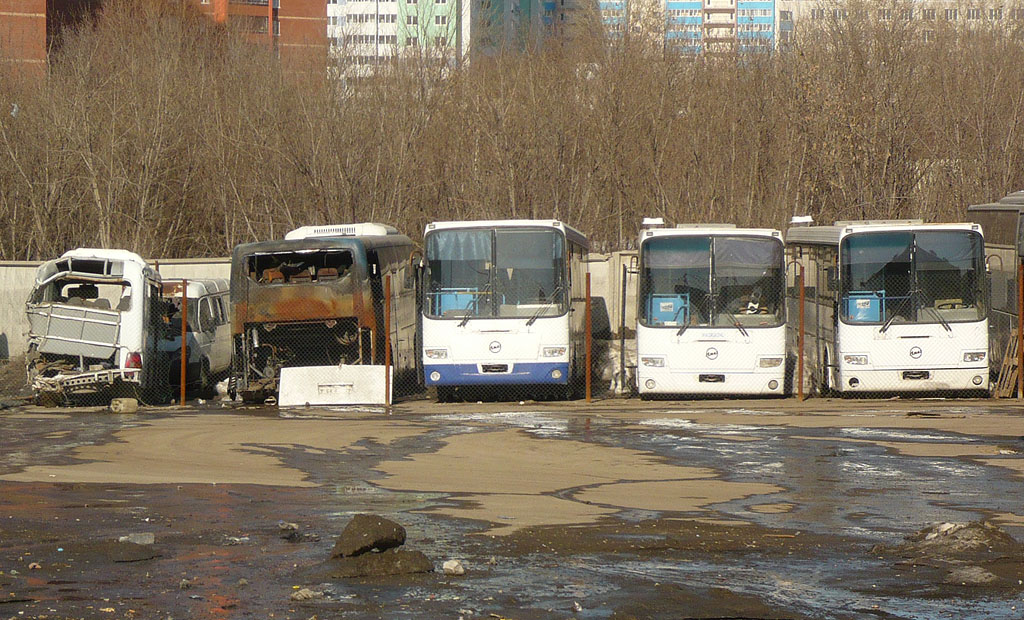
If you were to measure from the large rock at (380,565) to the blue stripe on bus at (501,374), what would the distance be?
12.5 metres

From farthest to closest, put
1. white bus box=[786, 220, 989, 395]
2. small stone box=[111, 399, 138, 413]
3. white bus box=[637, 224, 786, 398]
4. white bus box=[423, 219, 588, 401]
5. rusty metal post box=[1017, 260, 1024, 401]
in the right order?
1. white bus box=[423, 219, 588, 401]
2. small stone box=[111, 399, 138, 413]
3. rusty metal post box=[1017, 260, 1024, 401]
4. white bus box=[637, 224, 786, 398]
5. white bus box=[786, 220, 989, 395]

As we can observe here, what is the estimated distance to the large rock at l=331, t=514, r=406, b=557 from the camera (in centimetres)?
885

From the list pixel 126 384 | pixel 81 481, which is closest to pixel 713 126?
pixel 126 384

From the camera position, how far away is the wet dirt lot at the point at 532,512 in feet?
26.1

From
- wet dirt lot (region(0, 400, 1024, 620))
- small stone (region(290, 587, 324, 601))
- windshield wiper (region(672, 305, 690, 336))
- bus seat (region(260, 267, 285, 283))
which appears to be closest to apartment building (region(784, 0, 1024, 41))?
windshield wiper (region(672, 305, 690, 336))

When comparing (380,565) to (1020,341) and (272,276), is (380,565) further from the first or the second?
(1020,341)

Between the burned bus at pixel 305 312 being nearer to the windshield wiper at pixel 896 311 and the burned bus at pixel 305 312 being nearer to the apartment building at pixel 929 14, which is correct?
the windshield wiper at pixel 896 311

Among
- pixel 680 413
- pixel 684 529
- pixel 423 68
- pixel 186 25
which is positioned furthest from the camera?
pixel 186 25

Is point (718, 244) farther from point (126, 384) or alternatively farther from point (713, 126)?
point (713, 126)

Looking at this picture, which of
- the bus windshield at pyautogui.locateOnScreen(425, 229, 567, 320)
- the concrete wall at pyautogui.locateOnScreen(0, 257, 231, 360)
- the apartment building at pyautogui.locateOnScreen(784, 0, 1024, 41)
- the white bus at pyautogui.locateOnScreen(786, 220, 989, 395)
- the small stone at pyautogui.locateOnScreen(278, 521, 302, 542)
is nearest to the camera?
the small stone at pyautogui.locateOnScreen(278, 521, 302, 542)

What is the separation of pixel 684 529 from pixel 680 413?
9646 millimetres

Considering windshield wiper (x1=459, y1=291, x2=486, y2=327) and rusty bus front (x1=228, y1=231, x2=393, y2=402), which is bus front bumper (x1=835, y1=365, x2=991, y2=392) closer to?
windshield wiper (x1=459, y1=291, x2=486, y2=327)

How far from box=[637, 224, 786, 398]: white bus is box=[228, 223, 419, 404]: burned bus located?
13.6ft

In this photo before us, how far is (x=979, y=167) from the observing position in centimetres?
4353
